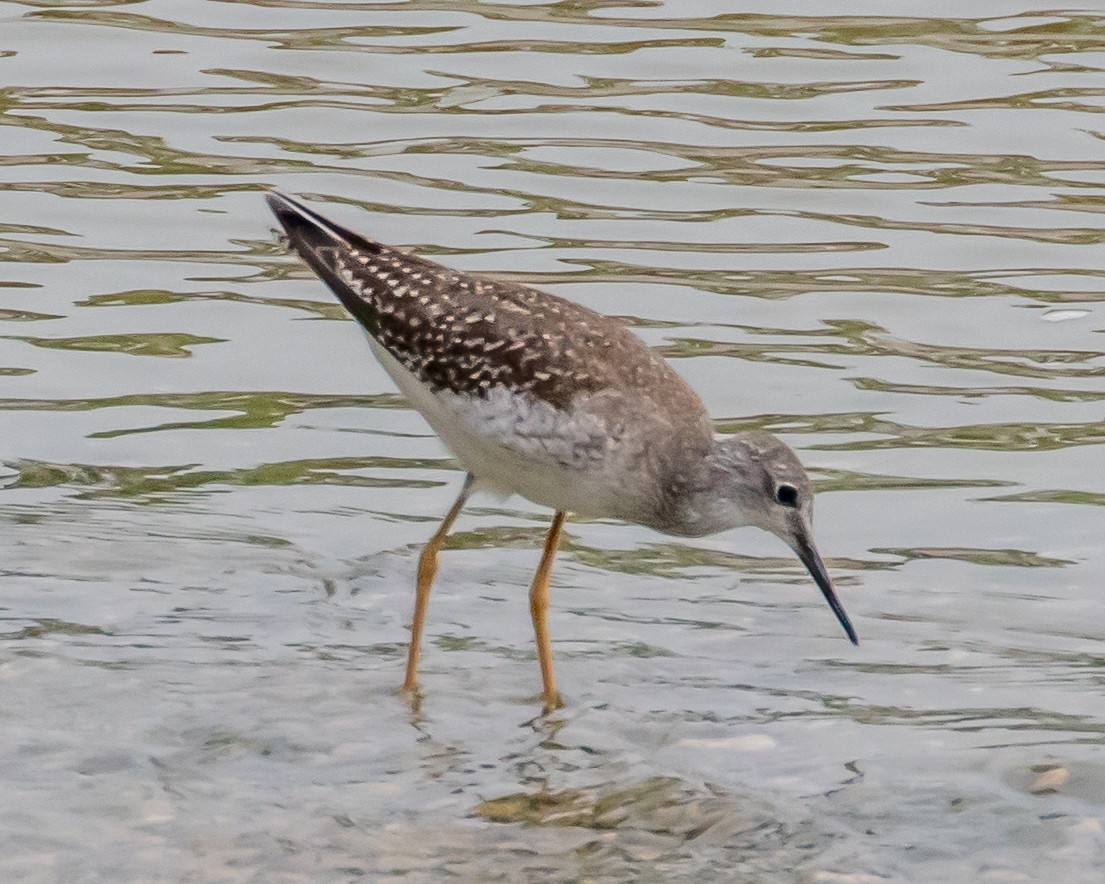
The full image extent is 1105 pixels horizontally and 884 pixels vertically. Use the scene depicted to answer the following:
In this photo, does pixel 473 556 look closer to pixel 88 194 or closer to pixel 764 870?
pixel 764 870

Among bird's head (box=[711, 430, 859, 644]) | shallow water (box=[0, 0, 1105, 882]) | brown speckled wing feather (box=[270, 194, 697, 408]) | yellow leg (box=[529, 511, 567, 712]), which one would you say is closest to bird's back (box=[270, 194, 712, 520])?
brown speckled wing feather (box=[270, 194, 697, 408])

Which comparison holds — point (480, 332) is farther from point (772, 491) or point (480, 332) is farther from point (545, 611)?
point (772, 491)

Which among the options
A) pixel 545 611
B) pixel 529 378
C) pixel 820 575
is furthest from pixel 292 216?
pixel 820 575

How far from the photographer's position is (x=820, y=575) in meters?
7.39

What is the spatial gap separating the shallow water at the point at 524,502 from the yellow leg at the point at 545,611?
116 mm

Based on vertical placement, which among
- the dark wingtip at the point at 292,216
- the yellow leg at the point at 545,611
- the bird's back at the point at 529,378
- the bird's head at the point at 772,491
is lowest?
the yellow leg at the point at 545,611

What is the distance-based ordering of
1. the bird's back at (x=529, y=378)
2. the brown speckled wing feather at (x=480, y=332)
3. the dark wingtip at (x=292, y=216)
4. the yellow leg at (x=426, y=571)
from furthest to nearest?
1. the dark wingtip at (x=292, y=216)
2. the yellow leg at (x=426, y=571)
3. the brown speckled wing feather at (x=480, y=332)
4. the bird's back at (x=529, y=378)

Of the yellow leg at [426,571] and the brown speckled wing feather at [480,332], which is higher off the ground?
the brown speckled wing feather at [480,332]

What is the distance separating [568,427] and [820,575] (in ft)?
3.42

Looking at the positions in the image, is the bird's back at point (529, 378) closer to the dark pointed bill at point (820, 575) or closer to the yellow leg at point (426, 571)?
the yellow leg at point (426, 571)

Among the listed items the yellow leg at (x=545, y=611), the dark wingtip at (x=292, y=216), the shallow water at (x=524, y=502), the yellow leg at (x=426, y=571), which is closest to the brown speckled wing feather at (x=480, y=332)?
the dark wingtip at (x=292, y=216)

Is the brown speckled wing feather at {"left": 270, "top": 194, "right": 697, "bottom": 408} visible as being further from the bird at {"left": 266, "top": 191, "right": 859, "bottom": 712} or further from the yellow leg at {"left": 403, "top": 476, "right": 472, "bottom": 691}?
the yellow leg at {"left": 403, "top": 476, "right": 472, "bottom": 691}

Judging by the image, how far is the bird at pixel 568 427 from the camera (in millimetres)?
7332

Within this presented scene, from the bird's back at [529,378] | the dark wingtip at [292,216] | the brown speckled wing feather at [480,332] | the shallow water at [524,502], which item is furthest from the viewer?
the dark wingtip at [292,216]
